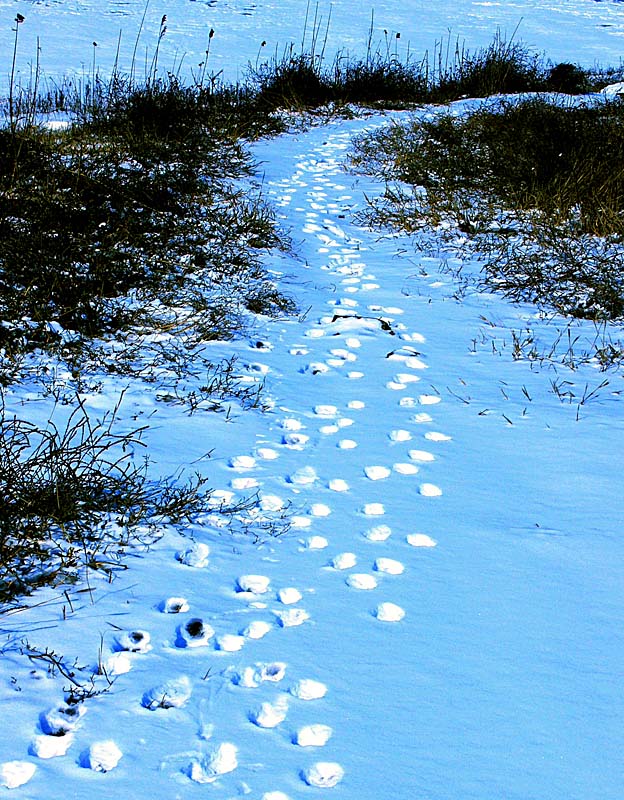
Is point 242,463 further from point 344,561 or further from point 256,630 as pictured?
point 256,630

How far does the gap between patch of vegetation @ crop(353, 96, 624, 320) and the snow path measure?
170cm

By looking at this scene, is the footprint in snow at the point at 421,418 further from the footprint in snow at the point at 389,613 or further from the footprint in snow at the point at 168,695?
the footprint in snow at the point at 168,695

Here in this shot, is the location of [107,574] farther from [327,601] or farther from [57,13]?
[57,13]

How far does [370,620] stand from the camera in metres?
2.25

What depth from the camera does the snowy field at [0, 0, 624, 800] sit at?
1709 millimetres

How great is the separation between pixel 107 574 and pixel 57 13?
23.2 m

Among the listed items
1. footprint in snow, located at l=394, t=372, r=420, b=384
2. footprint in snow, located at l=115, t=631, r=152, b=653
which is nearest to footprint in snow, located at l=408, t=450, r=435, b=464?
footprint in snow, located at l=394, t=372, r=420, b=384

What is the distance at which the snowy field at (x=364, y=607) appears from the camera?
1709 millimetres

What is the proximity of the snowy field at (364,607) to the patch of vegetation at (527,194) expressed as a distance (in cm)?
101

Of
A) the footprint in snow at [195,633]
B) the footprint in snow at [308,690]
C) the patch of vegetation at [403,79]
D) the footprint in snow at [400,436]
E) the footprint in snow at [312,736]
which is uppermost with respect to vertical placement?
the patch of vegetation at [403,79]

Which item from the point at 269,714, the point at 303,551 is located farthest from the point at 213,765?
the point at 303,551

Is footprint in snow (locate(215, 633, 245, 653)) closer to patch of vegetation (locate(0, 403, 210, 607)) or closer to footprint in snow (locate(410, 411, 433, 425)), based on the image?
patch of vegetation (locate(0, 403, 210, 607))

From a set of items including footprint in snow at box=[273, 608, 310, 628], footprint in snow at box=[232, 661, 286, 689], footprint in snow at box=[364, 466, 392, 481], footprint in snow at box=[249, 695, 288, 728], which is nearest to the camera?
footprint in snow at box=[249, 695, 288, 728]

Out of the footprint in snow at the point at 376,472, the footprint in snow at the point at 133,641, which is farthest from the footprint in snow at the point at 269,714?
the footprint in snow at the point at 376,472
